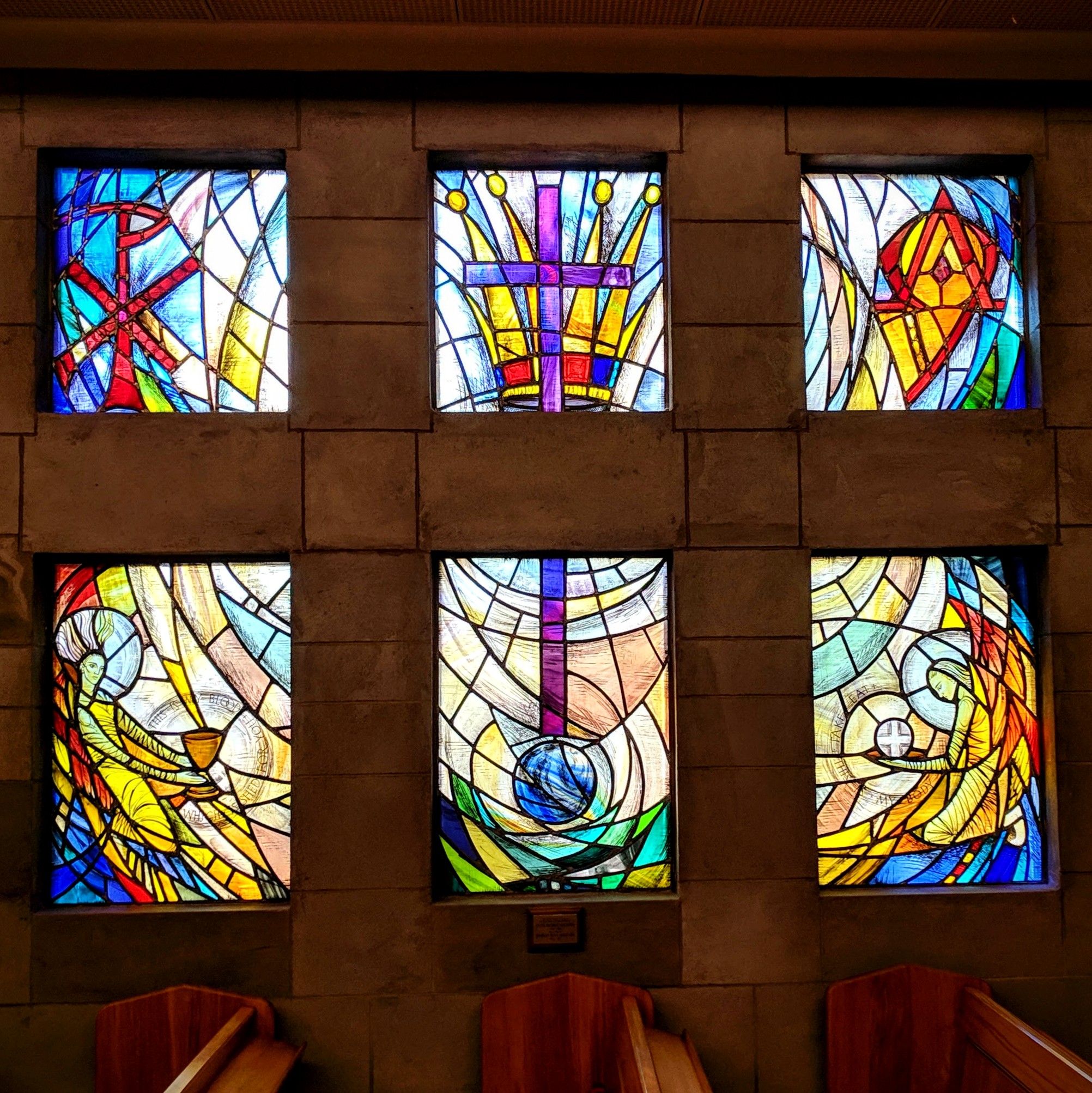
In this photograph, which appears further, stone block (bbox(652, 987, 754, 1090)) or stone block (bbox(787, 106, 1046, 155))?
stone block (bbox(787, 106, 1046, 155))

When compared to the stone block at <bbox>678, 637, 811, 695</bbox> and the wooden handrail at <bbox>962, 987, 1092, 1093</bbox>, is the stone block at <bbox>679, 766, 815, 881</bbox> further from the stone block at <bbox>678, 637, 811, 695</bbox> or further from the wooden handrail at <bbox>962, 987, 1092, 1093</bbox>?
the wooden handrail at <bbox>962, 987, 1092, 1093</bbox>

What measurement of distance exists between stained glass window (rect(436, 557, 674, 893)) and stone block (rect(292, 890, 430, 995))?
22 cm

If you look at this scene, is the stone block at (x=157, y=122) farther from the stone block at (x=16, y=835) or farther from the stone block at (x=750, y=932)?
the stone block at (x=750, y=932)

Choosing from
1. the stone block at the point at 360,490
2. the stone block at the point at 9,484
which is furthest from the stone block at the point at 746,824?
the stone block at the point at 9,484

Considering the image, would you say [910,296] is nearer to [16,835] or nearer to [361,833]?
[361,833]

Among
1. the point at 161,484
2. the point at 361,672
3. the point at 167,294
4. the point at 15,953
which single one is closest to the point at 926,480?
the point at 361,672

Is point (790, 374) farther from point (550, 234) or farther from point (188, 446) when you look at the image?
point (188, 446)

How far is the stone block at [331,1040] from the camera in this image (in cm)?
275

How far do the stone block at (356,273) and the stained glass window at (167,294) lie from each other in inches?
4.2

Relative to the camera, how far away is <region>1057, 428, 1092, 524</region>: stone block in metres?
2.93

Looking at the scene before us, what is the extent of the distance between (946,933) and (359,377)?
8.70 ft

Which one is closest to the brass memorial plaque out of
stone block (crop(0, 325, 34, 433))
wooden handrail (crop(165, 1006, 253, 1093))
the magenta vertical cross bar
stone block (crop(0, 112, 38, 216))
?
the magenta vertical cross bar

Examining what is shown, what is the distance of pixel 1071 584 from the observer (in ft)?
9.57

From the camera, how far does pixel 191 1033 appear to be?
2.70 meters
